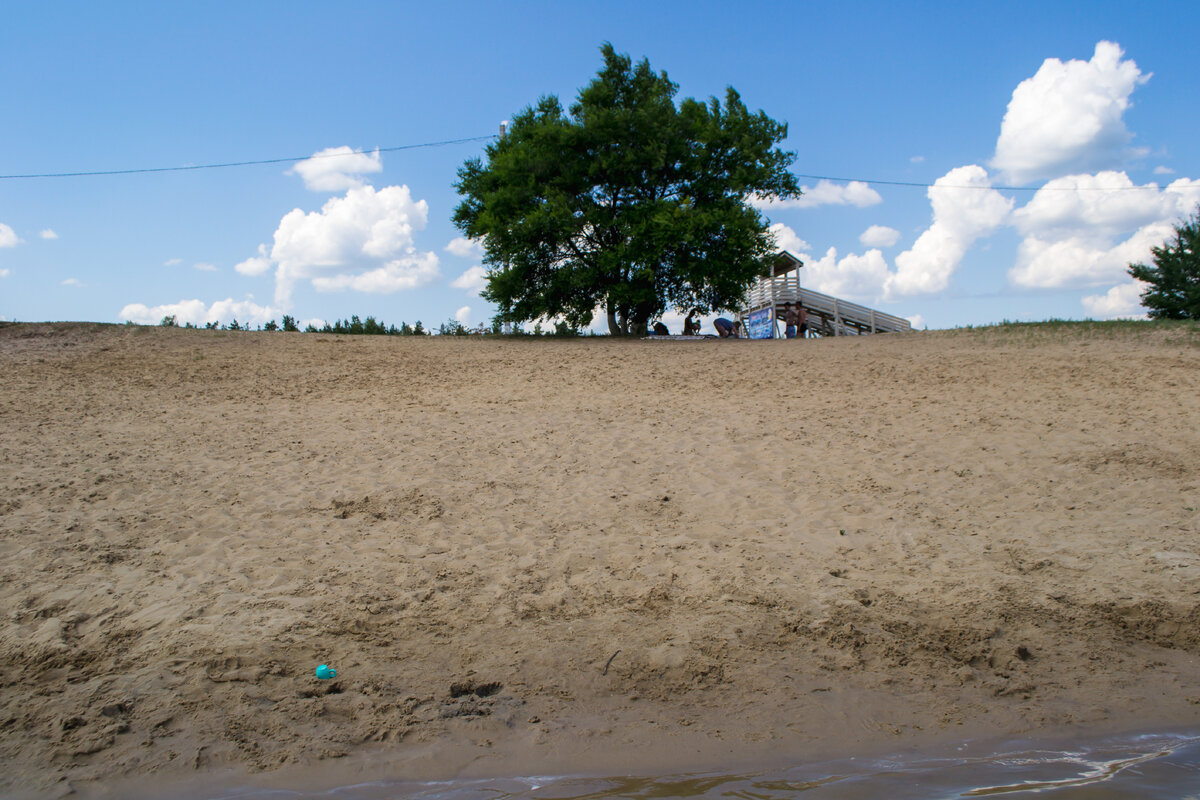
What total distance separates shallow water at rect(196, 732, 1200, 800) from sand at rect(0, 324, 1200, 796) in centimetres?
17

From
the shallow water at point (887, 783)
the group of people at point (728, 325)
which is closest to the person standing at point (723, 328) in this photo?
the group of people at point (728, 325)

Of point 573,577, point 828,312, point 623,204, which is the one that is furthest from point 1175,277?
point 573,577

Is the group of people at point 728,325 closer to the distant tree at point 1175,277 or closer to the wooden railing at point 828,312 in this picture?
the wooden railing at point 828,312

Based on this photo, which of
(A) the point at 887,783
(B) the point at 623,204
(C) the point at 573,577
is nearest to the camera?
(A) the point at 887,783

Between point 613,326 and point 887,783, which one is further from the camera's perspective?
point 613,326

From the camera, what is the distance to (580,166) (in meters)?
23.5

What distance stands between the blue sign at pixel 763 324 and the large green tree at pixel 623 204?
2.40 metres

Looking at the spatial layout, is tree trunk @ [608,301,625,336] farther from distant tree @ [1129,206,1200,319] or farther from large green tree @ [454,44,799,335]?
distant tree @ [1129,206,1200,319]

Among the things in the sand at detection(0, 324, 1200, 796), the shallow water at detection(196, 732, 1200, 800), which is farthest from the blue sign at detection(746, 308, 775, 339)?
the shallow water at detection(196, 732, 1200, 800)

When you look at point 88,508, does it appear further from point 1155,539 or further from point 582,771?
point 1155,539

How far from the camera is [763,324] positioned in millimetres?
27578

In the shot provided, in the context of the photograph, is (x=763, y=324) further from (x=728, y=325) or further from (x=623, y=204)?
(x=623, y=204)

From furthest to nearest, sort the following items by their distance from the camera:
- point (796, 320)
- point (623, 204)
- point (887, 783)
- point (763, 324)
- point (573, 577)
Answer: point (796, 320) < point (763, 324) < point (623, 204) < point (573, 577) < point (887, 783)

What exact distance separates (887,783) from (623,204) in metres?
21.4
